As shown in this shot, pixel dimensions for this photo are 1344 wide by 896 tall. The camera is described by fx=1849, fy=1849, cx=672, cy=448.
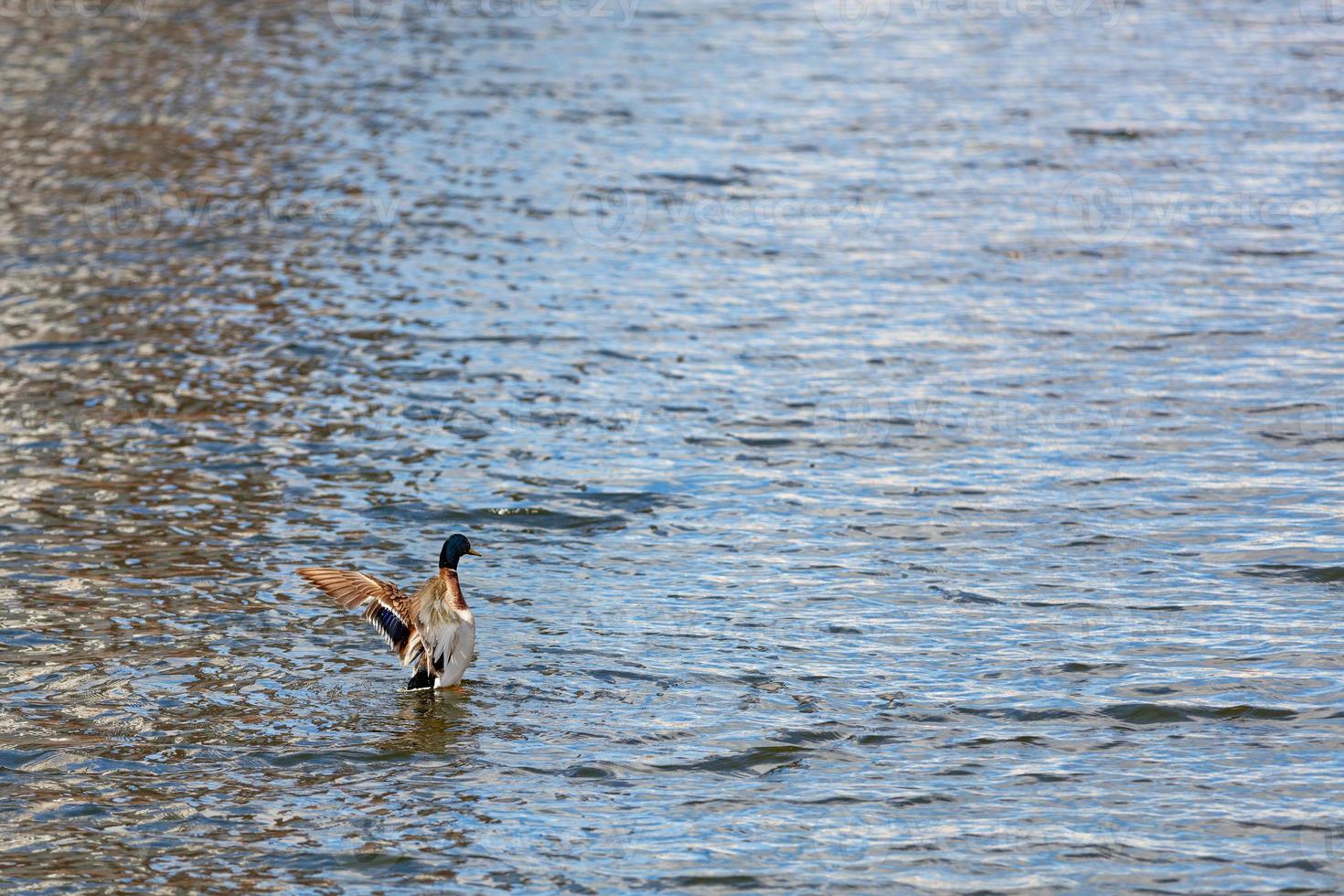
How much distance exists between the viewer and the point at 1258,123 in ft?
82.0

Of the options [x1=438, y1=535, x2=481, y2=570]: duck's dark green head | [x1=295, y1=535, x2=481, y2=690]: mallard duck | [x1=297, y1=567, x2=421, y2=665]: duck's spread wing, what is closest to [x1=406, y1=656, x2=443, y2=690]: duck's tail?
[x1=295, y1=535, x2=481, y2=690]: mallard duck

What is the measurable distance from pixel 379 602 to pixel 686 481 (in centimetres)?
390

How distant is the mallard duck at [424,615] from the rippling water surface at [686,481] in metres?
0.26

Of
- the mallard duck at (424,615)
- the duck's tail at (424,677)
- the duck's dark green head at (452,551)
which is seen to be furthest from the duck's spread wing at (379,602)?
the duck's dark green head at (452,551)

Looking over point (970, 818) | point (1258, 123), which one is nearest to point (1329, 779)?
point (970, 818)

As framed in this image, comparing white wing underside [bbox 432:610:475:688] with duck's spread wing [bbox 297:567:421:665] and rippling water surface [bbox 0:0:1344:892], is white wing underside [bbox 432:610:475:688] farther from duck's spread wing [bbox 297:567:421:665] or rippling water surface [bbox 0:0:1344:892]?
rippling water surface [bbox 0:0:1344:892]

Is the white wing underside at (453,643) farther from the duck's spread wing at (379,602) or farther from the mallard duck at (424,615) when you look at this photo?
the duck's spread wing at (379,602)

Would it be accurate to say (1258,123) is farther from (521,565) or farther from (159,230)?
(521,565)

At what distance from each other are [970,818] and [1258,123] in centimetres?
1843

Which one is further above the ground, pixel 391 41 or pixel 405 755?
pixel 391 41

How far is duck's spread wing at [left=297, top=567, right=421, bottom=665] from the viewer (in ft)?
33.9

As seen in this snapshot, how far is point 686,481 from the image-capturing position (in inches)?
551

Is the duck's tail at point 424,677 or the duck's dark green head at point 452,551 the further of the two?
the duck's dark green head at point 452,551

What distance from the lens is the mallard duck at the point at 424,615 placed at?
1013cm
